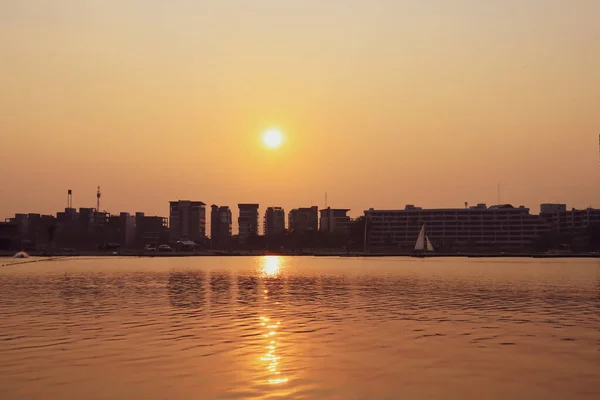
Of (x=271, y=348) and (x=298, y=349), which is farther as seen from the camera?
(x=271, y=348)

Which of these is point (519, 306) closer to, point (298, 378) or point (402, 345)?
point (402, 345)

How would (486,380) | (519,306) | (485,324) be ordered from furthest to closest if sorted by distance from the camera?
(519,306) < (485,324) < (486,380)

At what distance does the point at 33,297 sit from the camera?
187 ft

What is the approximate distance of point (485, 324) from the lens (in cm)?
3875

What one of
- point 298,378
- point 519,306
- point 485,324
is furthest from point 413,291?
point 298,378

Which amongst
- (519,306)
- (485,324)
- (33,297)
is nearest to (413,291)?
(519,306)

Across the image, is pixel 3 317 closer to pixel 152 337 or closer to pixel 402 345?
pixel 152 337

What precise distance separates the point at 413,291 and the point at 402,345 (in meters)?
37.8

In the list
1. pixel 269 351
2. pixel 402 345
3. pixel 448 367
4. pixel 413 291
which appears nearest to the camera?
pixel 448 367

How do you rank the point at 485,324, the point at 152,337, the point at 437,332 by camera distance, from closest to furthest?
1. the point at 152,337
2. the point at 437,332
3. the point at 485,324

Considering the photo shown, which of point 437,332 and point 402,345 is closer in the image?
point 402,345

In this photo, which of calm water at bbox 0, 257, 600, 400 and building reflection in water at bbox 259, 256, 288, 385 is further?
building reflection in water at bbox 259, 256, 288, 385

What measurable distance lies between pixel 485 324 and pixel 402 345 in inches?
410

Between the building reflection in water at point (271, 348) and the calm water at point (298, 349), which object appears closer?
the calm water at point (298, 349)
